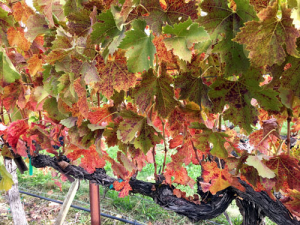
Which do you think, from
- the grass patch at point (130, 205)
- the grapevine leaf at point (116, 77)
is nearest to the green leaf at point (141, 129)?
the grapevine leaf at point (116, 77)

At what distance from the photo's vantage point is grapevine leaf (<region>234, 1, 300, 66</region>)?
0.28 m

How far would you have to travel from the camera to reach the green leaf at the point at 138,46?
0.32 metres

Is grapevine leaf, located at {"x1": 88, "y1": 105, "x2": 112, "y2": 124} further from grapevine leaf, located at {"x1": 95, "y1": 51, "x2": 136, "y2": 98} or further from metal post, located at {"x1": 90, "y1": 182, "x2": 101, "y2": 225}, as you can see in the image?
metal post, located at {"x1": 90, "y1": 182, "x2": 101, "y2": 225}

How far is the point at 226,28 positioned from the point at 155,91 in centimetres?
15

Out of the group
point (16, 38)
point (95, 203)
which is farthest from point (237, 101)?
point (95, 203)

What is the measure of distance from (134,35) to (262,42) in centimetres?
16

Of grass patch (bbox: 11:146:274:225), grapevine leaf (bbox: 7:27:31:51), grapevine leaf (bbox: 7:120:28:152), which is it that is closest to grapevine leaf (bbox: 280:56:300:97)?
grapevine leaf (bbox: 7:27:31:51)

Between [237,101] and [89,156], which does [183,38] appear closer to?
[237,101]

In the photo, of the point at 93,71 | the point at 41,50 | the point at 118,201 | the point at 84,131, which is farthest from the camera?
the point at 118,201

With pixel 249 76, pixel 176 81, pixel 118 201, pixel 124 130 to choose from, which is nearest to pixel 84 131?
pixel 124 130

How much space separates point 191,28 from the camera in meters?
0.29

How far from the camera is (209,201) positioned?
0.94m

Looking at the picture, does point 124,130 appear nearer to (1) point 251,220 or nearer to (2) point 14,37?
(2) point 14,37

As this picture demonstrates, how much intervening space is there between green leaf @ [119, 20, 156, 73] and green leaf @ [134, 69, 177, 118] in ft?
0.25
